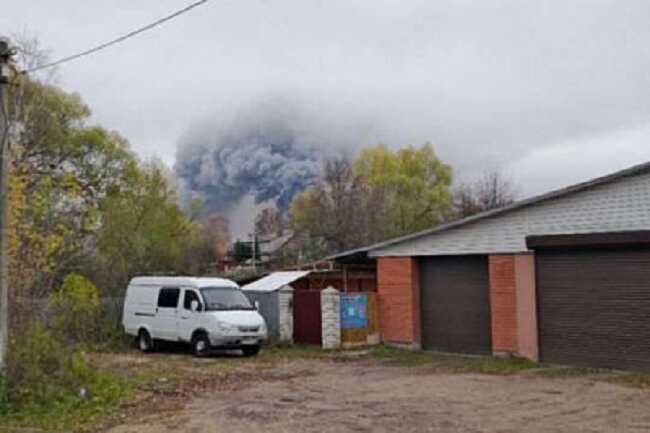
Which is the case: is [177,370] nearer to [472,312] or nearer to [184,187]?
[472,312]

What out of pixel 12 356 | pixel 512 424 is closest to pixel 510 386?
pixel 512 424

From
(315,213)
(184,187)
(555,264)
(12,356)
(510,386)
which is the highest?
(184,187)

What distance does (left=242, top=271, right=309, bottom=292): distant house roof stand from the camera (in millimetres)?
27453

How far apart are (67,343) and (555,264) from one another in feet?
37.6

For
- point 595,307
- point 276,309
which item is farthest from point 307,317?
point 595,307

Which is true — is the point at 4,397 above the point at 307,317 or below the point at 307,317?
below

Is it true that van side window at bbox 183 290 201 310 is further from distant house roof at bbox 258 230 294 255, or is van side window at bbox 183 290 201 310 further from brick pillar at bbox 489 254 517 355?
distant house roof at bbox 258 230 294 255

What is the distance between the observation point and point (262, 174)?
104625 millimetres

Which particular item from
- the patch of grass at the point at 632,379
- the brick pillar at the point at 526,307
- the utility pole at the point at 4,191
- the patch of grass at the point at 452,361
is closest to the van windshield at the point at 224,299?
the patch of grass at the point at 452,361

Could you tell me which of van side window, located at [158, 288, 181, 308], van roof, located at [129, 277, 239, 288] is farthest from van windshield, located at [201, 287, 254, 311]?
van side window, located at [158, 288, 181, 308]

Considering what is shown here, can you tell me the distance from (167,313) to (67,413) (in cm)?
1145

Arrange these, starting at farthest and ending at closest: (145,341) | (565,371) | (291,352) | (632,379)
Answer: (145,341)
(291,352)
(565,371)
(632,379)

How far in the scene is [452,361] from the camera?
21016 mm

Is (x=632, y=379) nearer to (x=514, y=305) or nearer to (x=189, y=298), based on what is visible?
(x=514, y=305)
